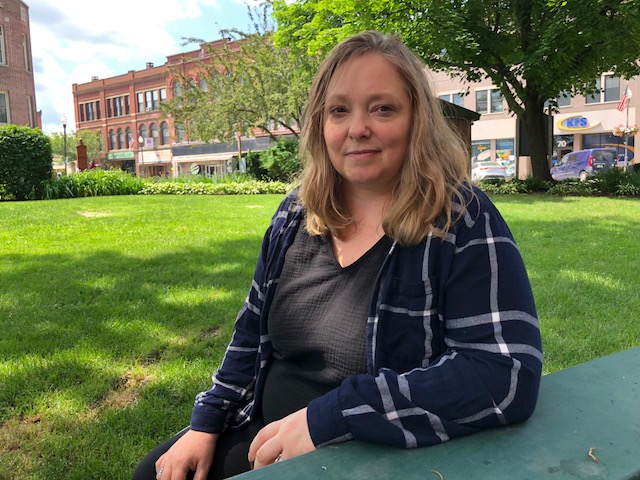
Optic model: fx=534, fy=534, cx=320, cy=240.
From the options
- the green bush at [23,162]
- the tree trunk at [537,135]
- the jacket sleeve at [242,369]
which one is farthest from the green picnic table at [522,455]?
the tree trunk at [537,135]

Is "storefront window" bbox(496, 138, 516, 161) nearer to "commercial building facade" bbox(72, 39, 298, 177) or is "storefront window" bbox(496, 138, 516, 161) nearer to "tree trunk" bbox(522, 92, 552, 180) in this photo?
"commercial building facade" bbox(72, 39, 298, 177)

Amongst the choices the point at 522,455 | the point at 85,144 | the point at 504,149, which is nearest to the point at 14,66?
the point at 85,144

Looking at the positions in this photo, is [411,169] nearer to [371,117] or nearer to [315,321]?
[371,117]

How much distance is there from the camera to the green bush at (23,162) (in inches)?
597

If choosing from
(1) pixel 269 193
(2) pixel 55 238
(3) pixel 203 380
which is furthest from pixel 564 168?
(3) pixel 203 380

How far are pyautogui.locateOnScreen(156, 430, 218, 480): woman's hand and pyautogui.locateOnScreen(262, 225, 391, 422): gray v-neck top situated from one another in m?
0.22

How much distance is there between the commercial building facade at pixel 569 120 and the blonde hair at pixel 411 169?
110 ft

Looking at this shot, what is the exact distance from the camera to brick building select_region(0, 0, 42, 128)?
2884 centimetres

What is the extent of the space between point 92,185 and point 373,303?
17785 mm

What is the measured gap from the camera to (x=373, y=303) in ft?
4.14

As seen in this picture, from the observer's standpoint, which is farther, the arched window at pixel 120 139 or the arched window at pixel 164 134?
the arched window at pixel 120 139

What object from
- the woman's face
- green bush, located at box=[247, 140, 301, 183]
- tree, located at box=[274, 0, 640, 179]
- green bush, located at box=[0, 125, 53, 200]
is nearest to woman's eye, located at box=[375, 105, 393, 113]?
the woman's face

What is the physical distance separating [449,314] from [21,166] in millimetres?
16906

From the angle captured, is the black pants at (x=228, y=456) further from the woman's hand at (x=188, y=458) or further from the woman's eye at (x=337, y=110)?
the woman's eye at (x=337, y=110)
